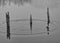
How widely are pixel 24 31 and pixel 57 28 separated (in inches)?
48.0

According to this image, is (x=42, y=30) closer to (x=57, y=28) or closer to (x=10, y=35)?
(x=57, y=28)

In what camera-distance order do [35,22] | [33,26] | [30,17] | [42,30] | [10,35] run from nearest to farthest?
[10,35] → [42,30] → [33,26] → [35,22] → [30,17]

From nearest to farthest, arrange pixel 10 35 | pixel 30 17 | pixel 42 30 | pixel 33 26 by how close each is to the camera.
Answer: pixel 10 35
pixel 42 30
pixel 33 26
pixel 30 17

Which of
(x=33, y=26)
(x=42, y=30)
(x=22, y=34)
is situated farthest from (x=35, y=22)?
(x=22, y=34)

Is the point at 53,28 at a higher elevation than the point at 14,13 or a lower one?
lower

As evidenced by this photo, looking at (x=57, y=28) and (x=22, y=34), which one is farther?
(x=57, y=28)

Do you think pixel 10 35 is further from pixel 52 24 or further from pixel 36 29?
pixel 52 24

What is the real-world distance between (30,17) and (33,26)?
112 cm

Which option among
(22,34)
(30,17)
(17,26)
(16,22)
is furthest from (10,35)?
(30,17)

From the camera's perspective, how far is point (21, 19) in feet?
25.7

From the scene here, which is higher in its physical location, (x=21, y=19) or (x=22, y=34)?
(x=21, y=19)

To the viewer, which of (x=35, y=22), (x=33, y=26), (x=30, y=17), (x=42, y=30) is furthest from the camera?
(x=30, y=17)

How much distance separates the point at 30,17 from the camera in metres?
7.94

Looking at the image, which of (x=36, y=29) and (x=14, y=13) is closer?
(x=36, y=29)
